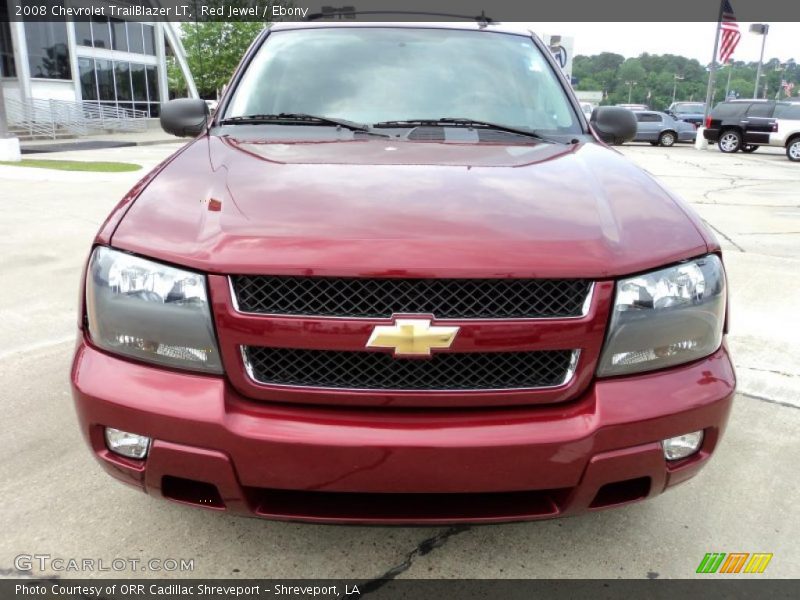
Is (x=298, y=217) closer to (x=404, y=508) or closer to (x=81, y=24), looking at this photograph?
(x=404, y=508)

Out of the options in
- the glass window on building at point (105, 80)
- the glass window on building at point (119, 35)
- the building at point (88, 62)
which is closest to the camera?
the building at point (88, 62)

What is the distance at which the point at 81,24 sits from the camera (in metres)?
28.3

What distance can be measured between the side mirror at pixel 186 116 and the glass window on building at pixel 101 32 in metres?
30.8

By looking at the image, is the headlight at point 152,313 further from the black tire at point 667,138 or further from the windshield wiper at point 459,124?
the black tire at point 667,138

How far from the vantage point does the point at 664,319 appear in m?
1.77

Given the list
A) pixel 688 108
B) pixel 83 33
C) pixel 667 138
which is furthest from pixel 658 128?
pixel 83 33

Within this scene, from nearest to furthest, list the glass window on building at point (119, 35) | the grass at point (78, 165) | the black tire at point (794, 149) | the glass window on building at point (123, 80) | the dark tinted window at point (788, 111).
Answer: the grass at point (78, 165) → the black tire at point (794, 149) → the dark tinted window at point (788, 111) → the glass window on building at point (119, 35) → the glass window on building at point (123, 80)

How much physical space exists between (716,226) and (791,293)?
10.7 ft

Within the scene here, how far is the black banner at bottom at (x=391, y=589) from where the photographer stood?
77.6 inches

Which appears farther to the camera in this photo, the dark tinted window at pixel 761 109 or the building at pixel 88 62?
the building at pixel 88 62

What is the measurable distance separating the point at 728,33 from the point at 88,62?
2642cm

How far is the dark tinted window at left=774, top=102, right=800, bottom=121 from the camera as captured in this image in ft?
68.0

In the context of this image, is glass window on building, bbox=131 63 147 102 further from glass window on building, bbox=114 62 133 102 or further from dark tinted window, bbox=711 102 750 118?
dark tinted window, bbox=711 102 750 118

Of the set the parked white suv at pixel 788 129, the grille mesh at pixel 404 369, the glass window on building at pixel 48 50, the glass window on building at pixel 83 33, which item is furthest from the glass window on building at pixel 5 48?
the grille mesh at pixel 404 369
